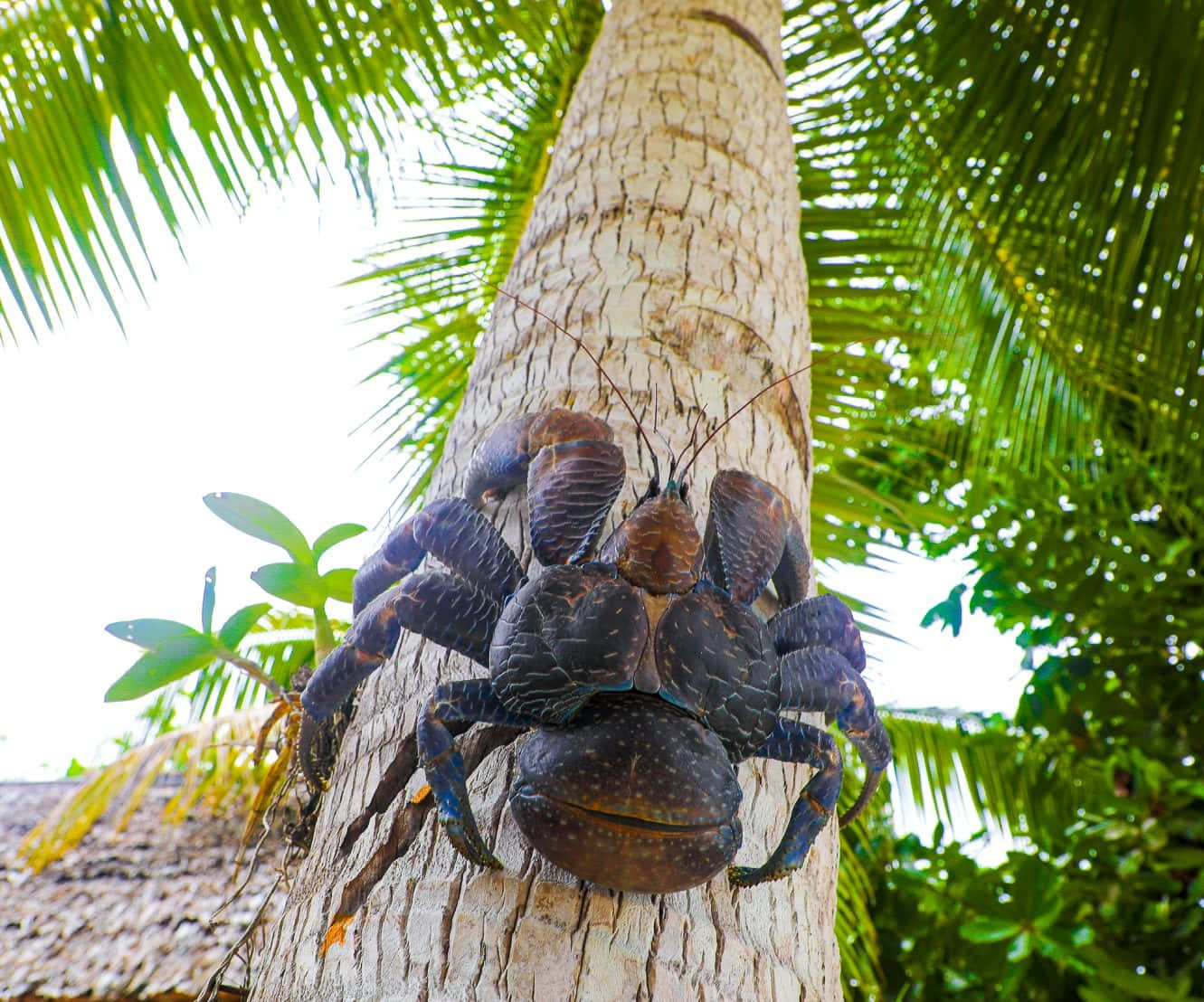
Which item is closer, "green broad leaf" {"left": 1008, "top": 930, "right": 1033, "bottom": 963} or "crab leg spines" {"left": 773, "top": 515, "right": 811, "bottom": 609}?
"crab leg spines" {"left": 773, "top": 515, "right": 811, "bottom": 609}

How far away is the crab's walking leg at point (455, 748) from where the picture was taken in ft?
2.63

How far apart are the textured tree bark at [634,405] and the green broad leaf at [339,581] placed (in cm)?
37

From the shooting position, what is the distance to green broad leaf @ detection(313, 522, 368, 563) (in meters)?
1.53

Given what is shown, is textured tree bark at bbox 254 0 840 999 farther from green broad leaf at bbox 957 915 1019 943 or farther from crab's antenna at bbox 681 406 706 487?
green broad leaf at bbox 957 915 1019 943

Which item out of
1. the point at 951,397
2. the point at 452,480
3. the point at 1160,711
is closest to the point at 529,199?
the point at 951,397

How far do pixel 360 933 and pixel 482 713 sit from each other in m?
0.21

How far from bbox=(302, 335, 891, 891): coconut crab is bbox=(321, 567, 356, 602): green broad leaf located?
498 mm

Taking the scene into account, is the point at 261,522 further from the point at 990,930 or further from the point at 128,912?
the point at 990,930

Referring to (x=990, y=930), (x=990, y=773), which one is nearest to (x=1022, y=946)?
(x=990, y=930)

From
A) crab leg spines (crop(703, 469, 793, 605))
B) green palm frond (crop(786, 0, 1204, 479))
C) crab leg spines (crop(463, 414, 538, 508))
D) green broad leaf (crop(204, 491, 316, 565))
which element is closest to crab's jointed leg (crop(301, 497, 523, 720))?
crab leg spines (crop(463, 414, 538, 508))

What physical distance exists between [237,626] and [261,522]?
0.19 metres

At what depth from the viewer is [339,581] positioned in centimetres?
→ 156

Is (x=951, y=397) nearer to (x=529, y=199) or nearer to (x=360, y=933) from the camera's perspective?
(x=529, y=199)

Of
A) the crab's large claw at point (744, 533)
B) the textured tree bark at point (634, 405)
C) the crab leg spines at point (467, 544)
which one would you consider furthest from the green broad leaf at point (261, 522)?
the crab's large claw at point (744, 533)
